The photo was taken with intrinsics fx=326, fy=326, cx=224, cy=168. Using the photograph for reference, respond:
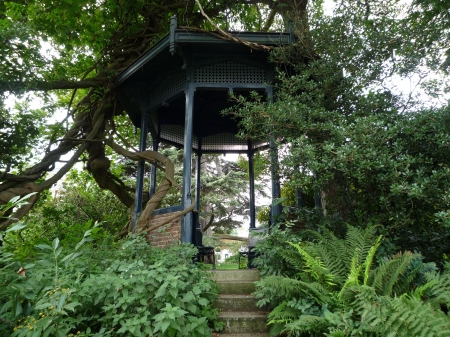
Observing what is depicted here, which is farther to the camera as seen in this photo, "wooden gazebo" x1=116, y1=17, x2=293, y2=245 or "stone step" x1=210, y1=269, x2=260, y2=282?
"wooden gazebo" x1=116, y1=17, x2=293, y2=245

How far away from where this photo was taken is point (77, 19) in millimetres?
6914

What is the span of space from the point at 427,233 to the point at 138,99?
5239mm

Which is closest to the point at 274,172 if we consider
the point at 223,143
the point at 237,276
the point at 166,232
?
the point at 237,276

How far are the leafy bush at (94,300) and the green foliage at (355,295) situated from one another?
741 millimetres

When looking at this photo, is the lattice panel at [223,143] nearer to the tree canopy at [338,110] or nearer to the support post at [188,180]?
the tree canopy at [338,110]

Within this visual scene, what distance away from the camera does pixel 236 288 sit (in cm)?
385

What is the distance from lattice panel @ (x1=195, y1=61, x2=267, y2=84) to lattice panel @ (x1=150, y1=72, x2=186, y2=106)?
14.6 inches

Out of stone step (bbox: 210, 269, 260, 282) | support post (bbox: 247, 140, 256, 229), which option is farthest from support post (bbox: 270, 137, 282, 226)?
support post (bbox: 247, 140, 256, 229)

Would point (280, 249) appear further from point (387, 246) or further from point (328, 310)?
point (387, 246)

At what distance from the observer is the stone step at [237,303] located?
353cm

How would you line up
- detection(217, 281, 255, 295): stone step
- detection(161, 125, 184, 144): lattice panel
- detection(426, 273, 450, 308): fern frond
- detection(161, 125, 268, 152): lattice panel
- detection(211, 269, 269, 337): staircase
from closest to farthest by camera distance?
detection(426, 273, 450, 308): fern frond → detection(211, 269, 269, 337): staircase → detection(217, 281, 255, 295): stone step → detection(161, 125, 184, 144): lattice panel → detection(161, 125, 268, 152): lattice panel

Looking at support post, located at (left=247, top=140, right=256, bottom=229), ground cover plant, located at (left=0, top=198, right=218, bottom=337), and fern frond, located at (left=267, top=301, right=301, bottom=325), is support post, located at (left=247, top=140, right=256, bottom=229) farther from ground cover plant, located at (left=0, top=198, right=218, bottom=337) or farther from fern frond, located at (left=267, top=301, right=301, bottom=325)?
ground cover plant, located at (left=0, top=198, right=218, bottom=337)

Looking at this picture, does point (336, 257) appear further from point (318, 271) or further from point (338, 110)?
point (338, 110)

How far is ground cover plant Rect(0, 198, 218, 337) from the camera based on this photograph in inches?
79.4
